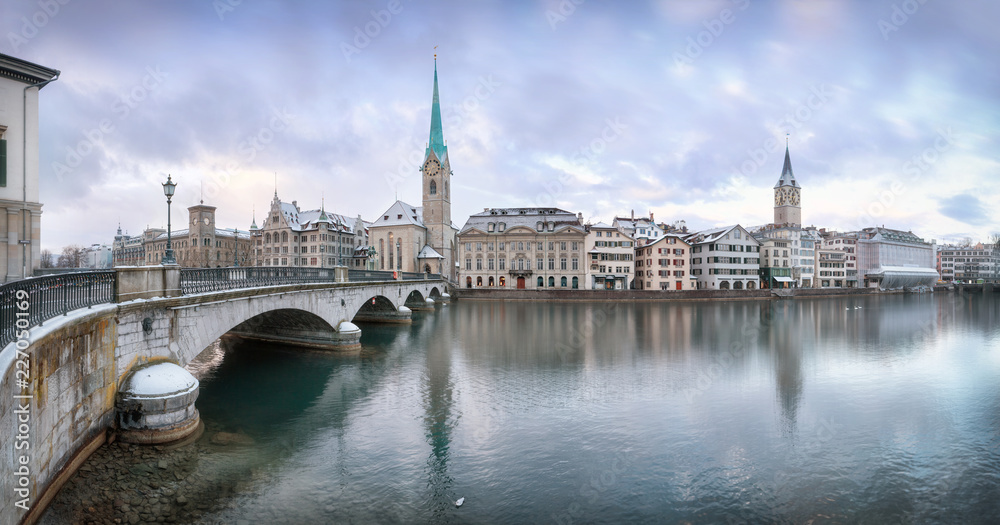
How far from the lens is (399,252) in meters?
89.1

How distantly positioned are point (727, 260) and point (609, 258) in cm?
2131

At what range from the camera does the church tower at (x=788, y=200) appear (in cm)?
12225

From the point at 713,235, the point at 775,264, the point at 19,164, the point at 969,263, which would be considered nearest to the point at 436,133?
the point at 713,235

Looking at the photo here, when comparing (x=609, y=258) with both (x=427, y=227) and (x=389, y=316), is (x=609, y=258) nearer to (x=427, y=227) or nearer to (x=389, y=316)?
(x=427, y=227)

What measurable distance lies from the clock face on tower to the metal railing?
3347 inches

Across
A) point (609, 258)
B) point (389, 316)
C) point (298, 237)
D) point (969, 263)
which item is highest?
point (298, 237)

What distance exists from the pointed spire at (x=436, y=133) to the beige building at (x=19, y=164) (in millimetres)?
76458

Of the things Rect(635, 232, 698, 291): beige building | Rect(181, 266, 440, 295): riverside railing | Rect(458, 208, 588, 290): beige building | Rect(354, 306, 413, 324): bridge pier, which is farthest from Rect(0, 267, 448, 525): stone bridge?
Rect(635, 232, 698, 291): beige building

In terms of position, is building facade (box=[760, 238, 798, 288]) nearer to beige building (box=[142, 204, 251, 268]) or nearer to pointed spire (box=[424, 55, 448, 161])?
pointed spire (box=[424, 55, 448, 161])

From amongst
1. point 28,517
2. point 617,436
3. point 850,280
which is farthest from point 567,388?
point 850,280

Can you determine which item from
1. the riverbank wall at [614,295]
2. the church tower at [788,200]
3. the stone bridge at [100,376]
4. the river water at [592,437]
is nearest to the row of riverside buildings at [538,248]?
the riverbank wall at [614,295]

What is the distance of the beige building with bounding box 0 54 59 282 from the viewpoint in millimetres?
20328

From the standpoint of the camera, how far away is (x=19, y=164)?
21.0 m

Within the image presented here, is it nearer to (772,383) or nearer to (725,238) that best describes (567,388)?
(772,383)
